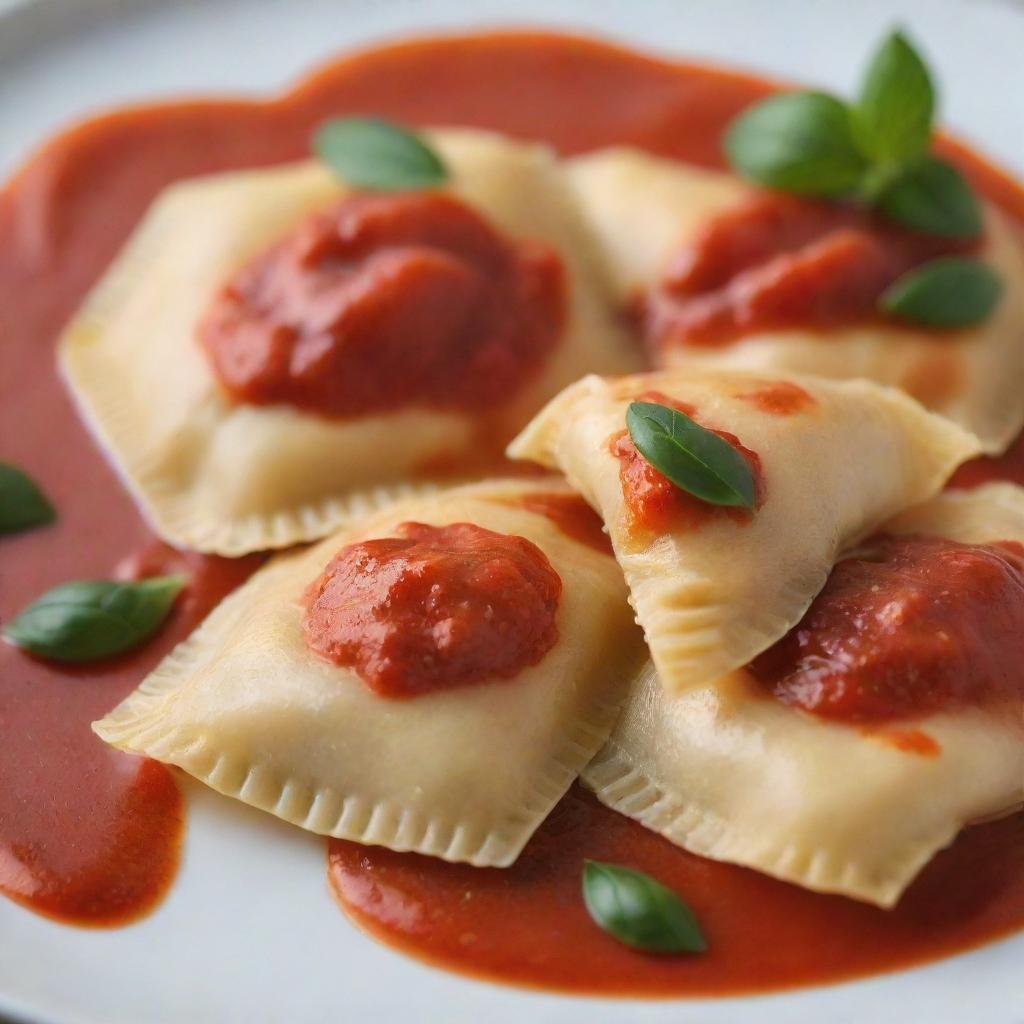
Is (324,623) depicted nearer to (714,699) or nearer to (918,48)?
(714,699)

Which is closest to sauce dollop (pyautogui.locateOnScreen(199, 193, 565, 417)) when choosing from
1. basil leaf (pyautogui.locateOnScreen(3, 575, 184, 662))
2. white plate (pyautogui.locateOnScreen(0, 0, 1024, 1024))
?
basil leaf (pyautogui.locateOnScreen(3, 575, 184, 662))

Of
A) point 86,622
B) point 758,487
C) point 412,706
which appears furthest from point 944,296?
point 86,622

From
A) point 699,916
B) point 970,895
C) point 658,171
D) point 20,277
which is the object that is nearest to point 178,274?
point 20,277

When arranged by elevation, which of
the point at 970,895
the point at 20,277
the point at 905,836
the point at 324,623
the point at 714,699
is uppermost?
the point at 20,277

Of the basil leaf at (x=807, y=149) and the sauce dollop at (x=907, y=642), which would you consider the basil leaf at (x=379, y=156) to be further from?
the sauce dollop at (x=907, y=642)

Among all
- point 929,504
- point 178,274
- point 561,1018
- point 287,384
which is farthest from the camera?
point 178,274
